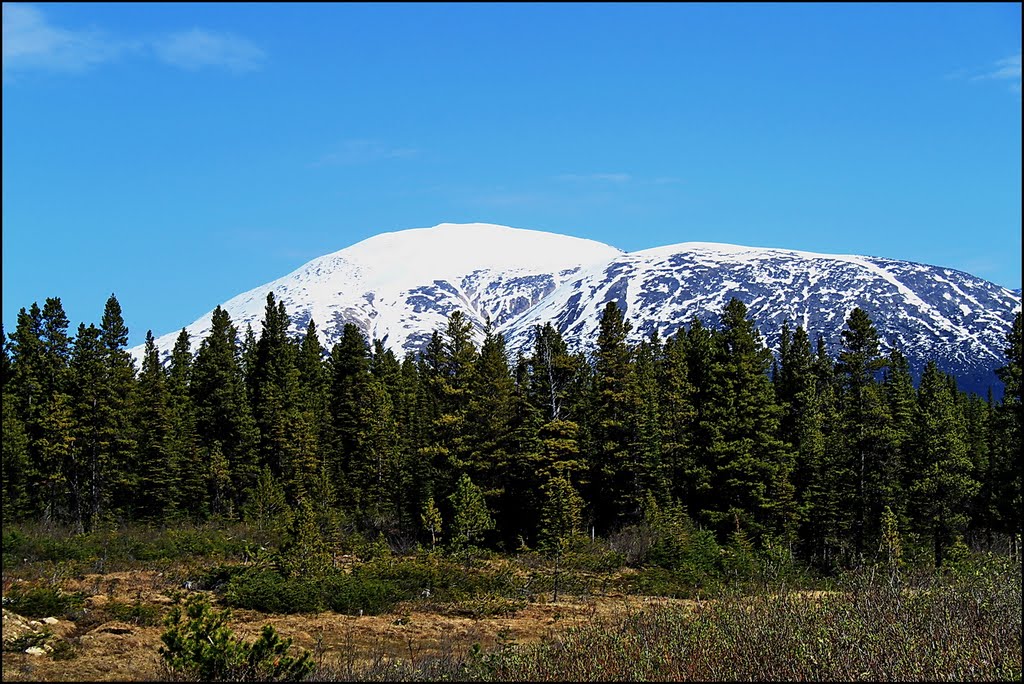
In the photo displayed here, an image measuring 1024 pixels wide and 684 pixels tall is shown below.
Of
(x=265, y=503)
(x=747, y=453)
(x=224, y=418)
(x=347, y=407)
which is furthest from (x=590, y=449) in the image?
(x=224, y=418)

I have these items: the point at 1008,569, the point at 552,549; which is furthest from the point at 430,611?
the point at 1008,569

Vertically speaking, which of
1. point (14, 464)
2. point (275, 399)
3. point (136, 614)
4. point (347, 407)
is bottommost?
point (136, 614)

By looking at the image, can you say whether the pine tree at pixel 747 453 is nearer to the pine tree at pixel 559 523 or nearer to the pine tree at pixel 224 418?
the pine tree at pixel 559 523

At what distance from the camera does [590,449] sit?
45.6 metres

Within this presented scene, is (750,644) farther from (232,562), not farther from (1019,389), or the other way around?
(1019,389)

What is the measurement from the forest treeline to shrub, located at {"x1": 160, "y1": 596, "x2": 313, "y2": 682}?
834 inches

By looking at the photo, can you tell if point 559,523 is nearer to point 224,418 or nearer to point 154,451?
point 154,451

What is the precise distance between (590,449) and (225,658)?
35360 mm

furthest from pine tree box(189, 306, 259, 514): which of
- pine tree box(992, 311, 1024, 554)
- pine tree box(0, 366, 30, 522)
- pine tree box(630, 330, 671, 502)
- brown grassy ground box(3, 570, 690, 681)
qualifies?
pine tree box(992, 311, 1024, 554)

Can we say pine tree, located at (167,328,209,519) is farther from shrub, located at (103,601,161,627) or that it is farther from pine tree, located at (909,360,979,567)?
pine tree, located at (909,360,979,567)

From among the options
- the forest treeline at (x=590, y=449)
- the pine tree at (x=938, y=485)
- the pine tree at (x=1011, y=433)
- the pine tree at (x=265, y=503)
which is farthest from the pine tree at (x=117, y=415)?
the pine tree at (x=1011, y=433)

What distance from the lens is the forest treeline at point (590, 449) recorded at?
40.9m

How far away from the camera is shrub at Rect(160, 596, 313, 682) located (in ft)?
36.5

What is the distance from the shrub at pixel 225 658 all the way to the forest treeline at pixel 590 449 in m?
21.2
